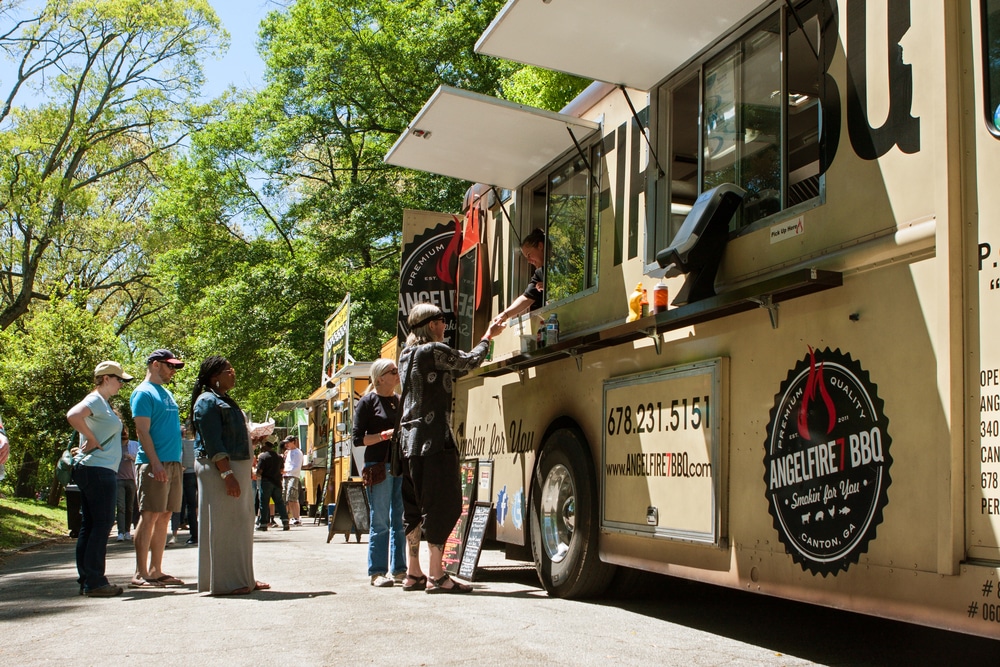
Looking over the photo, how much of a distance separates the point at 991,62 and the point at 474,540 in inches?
204

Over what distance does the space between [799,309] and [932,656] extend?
179 centimetres

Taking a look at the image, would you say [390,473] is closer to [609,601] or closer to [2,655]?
[609,601]

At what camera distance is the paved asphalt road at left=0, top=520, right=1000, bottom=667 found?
456 centimetres

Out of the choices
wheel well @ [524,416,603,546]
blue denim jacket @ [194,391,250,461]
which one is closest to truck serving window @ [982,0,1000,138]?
wheel well @ [524,416,603,546]

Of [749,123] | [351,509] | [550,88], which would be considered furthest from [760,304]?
[550,88]

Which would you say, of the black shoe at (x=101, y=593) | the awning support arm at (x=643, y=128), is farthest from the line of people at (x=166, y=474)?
the awning support arm at (x=643, y=128)

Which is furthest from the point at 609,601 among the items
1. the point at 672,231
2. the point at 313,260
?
the point at 313,260

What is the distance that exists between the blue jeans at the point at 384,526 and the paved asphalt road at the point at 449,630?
25 cm

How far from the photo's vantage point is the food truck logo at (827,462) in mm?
4121

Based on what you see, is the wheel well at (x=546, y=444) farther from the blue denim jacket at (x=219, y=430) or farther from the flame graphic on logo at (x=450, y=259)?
the flame graphic on logo at (x=450, y=259)

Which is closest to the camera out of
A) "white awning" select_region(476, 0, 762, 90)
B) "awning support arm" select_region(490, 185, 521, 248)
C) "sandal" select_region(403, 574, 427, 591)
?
"white awning" select_region(476, 0, 762, 90)

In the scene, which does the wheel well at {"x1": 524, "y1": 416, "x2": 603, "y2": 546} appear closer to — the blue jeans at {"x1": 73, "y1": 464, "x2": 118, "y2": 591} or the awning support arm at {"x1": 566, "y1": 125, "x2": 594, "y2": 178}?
the awning support arm at {"x1": 566, "y1": 125, "x2": 594, "y2": 178}

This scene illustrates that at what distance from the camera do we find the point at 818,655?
4703 millimetres

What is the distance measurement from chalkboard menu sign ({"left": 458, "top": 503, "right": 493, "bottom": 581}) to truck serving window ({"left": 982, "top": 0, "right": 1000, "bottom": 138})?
4.92 meters
